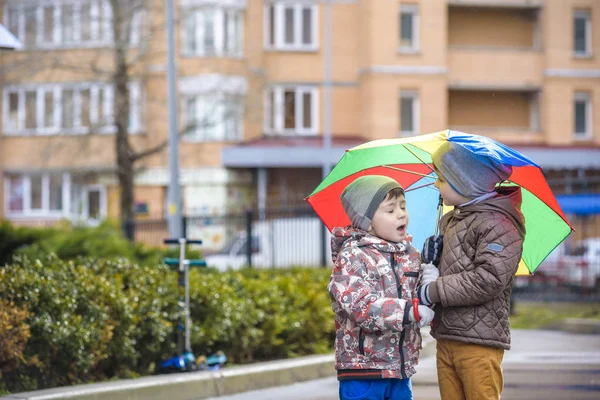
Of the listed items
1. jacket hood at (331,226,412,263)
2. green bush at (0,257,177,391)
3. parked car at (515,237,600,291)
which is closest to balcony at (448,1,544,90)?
parked car at (515,237,600,291)

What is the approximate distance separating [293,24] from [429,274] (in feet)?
122

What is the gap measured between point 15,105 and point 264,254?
2602 cm

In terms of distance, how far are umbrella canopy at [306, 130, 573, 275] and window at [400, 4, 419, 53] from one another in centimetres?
3438

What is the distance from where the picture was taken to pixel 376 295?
16.4ft

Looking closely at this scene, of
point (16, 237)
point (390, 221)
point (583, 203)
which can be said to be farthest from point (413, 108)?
point (390, 221)

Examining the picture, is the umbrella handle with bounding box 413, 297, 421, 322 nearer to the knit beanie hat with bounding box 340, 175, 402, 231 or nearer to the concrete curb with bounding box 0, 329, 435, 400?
the knit beanie hat with bounding box 340, 175, 402, 231

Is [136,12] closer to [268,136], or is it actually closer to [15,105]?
[268,136]

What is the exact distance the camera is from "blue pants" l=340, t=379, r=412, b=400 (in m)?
5.12

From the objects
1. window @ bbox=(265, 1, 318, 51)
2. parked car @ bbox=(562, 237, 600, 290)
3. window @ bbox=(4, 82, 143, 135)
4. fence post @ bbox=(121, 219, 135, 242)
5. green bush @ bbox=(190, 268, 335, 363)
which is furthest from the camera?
window @ bbox=(265, 1, 318, 51)

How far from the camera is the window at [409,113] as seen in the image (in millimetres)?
40688

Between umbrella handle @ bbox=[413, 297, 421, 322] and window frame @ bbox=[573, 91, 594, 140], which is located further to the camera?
window frame @ bbox=[573, 91, 594, 140]

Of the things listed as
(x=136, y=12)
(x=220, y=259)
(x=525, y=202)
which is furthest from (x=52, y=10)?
(x=525, y=202)

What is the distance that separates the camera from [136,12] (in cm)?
2770

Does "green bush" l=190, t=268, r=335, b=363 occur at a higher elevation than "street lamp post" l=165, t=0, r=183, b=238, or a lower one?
lower
